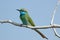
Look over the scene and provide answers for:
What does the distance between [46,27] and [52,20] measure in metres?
0.43

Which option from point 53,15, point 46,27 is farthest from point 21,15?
point 46,27

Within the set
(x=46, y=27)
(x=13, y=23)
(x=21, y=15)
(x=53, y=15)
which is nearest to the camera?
(x=46, y=27)

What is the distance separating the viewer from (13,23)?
10.6 feet

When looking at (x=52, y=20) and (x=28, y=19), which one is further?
(x=28, y=19)

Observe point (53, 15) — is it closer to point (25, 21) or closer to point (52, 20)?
point (52, 20)

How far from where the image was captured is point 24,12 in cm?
459

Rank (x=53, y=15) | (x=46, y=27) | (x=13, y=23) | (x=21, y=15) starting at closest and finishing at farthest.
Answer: (x=46, y=27) → (x=13, y=23) → (x=53, y=15) → (x=21, y=15)

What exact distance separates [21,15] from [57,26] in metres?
1.67

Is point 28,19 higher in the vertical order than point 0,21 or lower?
lower

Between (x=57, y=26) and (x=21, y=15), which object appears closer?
(x=57, y=26)

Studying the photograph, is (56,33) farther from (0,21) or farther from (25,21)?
(25,21)

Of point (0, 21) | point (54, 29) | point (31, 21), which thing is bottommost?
point (31, 21)

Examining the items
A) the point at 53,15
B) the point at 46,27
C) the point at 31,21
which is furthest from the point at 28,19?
the point at 46,27

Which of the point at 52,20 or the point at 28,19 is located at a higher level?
the point at 52,20
